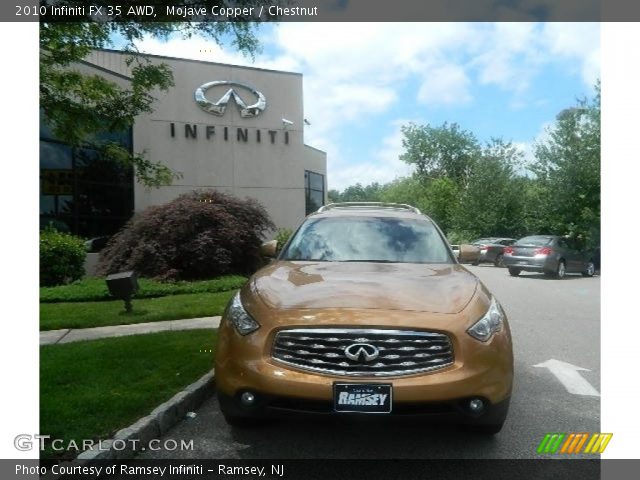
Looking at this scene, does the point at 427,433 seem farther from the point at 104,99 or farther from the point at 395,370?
the point at 104,99

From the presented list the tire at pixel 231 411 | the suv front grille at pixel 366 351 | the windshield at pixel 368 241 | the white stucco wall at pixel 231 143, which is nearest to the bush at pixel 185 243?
the white stucco wall at pixel 231 143

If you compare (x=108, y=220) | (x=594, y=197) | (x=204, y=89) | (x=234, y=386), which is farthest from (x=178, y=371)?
(x=594, y=197)

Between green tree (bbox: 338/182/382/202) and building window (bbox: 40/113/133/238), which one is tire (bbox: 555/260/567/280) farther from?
green tree (bbox: 338/182/382/202)

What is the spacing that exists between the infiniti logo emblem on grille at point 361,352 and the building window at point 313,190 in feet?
77.0

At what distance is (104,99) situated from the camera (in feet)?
19.8

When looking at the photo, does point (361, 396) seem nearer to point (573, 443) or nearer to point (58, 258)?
point (573, 443)

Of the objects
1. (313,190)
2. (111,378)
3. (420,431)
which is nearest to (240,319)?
(420,431)

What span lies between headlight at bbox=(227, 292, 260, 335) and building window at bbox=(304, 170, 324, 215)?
22.9 meters

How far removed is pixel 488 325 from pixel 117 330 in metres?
5.66

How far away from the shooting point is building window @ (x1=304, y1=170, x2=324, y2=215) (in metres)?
27.1

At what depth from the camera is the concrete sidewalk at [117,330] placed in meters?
6.99

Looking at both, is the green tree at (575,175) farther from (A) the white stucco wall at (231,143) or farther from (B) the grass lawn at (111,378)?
(B) the grass lawn at (111,378)

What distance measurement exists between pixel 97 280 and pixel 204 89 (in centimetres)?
1018

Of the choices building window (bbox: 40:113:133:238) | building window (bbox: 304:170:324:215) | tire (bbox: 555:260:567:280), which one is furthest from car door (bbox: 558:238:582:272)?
building window (bbox: 40:113:133:238)
